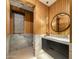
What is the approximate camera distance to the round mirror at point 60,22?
2.49m

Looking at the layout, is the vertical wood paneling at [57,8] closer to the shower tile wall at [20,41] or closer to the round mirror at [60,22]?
the round mirror at [60,22]

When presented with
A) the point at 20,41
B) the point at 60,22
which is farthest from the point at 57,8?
the point at 20,41

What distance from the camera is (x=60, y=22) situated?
109 inches

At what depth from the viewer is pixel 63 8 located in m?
2.66

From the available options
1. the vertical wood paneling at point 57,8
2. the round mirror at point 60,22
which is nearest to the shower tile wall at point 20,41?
the vertical wood paneling at point 57,8

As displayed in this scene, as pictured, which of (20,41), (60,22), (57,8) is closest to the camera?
(60,22)

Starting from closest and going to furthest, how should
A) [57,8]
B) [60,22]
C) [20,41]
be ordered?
[60,22]
[57,8]
[20,41]

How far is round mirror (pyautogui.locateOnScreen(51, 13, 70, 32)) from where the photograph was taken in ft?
8.17

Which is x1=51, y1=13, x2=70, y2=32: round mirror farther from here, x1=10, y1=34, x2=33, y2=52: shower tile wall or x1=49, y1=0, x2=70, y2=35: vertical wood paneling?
x1=10, y1=34, x2=33, y2=52: shower tile wall

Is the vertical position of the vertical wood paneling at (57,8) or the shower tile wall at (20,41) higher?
the vertical wood paneling at (57,8)

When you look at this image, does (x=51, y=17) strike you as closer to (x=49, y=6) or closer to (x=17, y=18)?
(x=49, y=6)

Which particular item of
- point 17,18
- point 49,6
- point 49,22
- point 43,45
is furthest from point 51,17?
point 17,18

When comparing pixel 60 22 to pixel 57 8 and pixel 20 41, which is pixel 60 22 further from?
pixel 20 41
